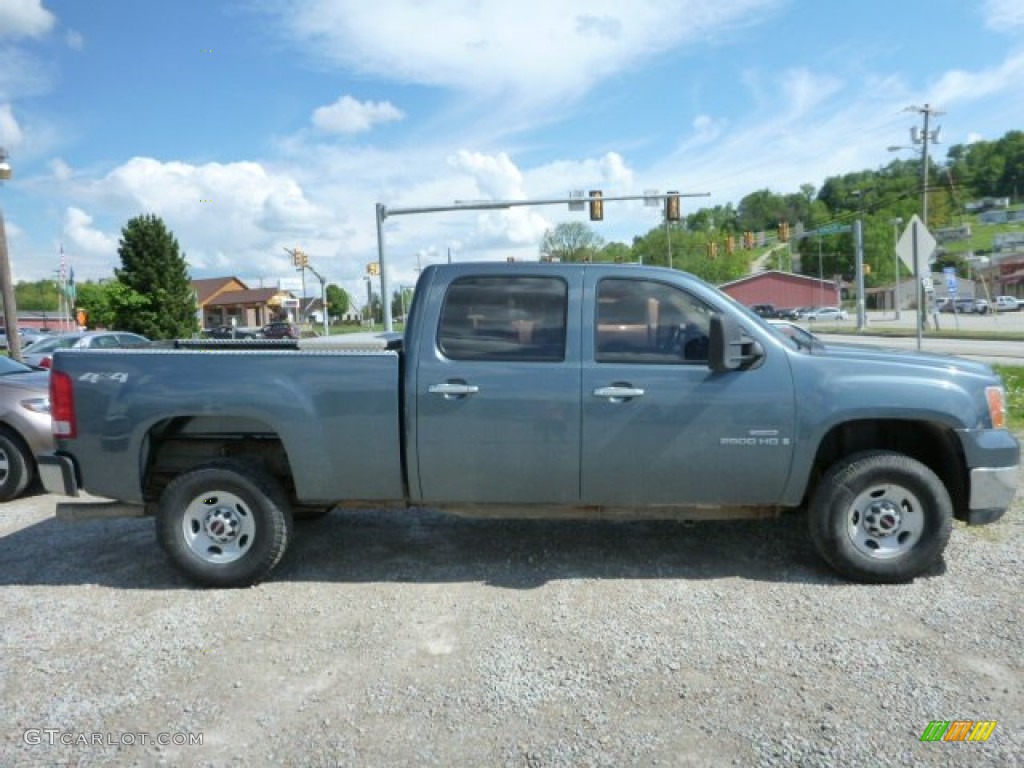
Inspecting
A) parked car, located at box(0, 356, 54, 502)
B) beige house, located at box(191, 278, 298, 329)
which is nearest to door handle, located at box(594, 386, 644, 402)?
parked car, located at box(0, 356, 54, 502)

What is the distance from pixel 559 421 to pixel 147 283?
46.3m

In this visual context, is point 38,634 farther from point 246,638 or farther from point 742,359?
point 742,359

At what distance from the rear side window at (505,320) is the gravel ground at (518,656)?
1415 millimetres

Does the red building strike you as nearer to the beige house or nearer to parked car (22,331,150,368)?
the beige house

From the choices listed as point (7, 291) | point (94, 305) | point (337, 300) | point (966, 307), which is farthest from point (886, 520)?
point (337, 300)

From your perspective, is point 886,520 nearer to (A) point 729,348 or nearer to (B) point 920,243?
(A) point 729,348

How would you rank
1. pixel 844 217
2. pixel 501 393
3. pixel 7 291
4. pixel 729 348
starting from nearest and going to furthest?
pixel 729 348 < pixel 501 393 < pixel 7 291 < pixel 844 217

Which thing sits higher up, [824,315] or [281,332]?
[824,315]

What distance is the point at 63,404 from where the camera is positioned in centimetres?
425

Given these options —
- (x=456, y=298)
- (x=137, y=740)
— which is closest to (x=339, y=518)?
(x=456, y=298)

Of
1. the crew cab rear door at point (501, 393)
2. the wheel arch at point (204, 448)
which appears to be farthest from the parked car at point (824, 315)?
the wheel arch at point (204, 448)

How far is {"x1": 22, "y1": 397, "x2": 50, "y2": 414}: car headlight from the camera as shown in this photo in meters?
6.58

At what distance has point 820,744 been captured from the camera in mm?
2730

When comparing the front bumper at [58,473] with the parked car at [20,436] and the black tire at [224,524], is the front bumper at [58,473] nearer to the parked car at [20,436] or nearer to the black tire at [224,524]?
the black tire at [224,524]
